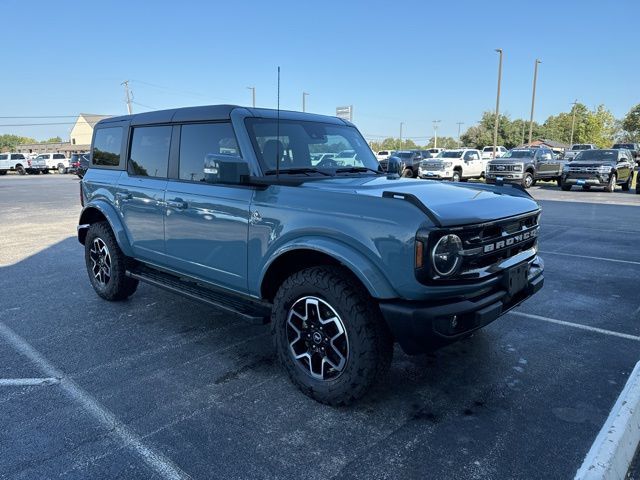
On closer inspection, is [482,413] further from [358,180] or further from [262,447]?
[358,180]

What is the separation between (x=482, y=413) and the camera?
3.03m

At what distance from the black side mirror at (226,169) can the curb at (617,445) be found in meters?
2.60

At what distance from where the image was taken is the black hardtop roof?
388cm

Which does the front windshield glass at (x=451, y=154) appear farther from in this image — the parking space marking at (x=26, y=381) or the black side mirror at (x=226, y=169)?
the parking space marking at (x=26, y=381)

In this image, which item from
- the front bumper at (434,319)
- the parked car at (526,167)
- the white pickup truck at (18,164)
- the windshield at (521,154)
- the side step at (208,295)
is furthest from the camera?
the white pickup truck at (18,164)

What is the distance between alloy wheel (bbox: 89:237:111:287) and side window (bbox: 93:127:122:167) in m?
0.89

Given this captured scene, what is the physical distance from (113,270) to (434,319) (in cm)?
373

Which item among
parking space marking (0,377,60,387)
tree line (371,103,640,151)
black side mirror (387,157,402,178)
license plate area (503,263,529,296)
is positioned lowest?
parking space marking (0,377,60,387)

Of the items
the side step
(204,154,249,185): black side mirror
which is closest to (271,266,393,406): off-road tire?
the side step

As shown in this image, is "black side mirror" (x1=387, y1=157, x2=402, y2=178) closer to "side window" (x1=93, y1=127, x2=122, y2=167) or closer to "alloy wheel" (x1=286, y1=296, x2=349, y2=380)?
"alloy wheel" (x1=286, y1=296, x2=349, y2=380)

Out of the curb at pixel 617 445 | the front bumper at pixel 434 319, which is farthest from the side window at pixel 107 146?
the curb at pixel 617 445

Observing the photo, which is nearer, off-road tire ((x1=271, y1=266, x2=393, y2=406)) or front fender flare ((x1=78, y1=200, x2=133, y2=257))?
off-road tire ((x1=271, y1=266, x2=393, y2=406))

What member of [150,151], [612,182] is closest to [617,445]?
[150,151]

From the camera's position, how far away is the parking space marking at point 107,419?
8.15 feet
